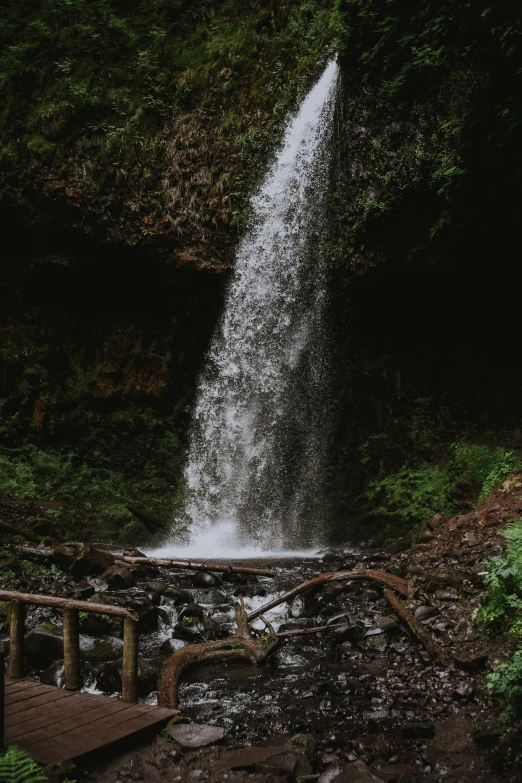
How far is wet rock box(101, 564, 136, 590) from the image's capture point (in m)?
7.32

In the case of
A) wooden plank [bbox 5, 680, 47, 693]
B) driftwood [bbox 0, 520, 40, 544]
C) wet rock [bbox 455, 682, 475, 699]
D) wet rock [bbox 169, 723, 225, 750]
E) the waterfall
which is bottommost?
wet rock [bbox 169, 723, 225, 750]

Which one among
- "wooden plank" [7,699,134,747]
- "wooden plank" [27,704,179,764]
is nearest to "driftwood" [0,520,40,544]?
"wooden plank" [7,699,134,747]

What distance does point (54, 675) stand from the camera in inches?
194

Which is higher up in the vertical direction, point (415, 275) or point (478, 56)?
point (478, 56)

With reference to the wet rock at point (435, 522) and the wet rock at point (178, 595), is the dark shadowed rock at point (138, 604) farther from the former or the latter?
the wet rock at point (435, 522)

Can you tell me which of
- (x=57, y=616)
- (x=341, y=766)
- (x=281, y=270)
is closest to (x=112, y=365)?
(x=281, y=270)

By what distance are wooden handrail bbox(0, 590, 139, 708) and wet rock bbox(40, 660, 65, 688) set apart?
29cm

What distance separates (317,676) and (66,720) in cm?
220

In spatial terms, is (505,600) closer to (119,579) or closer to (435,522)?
(119,579)

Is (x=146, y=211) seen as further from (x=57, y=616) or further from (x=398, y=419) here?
(x=57, y=616)

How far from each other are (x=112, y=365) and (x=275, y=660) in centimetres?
1162

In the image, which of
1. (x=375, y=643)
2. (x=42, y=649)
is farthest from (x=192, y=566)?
(x=375, y=643)

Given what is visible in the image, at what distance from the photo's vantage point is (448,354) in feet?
43.4

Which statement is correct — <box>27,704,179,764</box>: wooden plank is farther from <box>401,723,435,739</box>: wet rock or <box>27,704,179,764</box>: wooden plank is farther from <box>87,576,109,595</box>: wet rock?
<box>87,576,109,595</box>: wet rock
